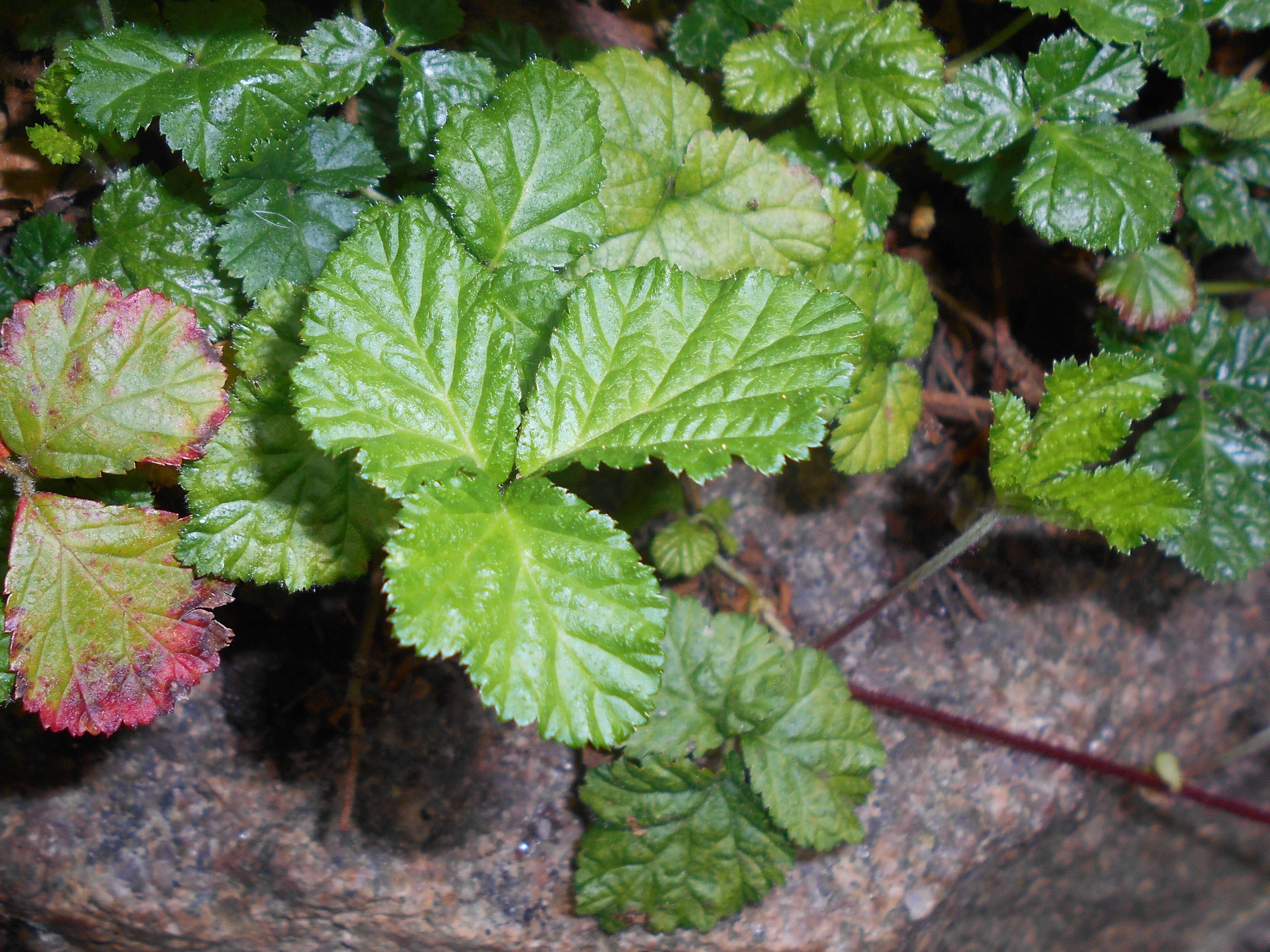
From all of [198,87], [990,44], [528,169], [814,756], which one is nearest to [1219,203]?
[990,44]

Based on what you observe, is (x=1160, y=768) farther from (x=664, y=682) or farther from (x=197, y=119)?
(x=197, y=119)

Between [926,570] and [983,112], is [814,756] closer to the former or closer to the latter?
[926,570]

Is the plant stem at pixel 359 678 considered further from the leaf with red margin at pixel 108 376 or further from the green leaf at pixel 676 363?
the green leaf at pixel 676 363

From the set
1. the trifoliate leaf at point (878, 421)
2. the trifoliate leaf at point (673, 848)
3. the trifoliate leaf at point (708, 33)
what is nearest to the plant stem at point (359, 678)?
the trifoliate leaf at point (673, 848)

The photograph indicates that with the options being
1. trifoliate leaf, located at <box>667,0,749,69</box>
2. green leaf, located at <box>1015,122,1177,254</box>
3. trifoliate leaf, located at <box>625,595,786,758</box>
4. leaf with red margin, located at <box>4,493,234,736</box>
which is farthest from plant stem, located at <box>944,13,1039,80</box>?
leaf with red margin, located at <box>4,493,234,736</box>

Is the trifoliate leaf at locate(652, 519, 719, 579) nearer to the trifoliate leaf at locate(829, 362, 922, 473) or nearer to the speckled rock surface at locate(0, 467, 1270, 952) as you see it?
the speckled rock surface at locate(0, 467, 1270, 952)

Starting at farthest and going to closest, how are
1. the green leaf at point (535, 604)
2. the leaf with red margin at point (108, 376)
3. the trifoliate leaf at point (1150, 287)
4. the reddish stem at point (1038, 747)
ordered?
the reddish stem at point (1038, 747) → the trifoliate leaf at point (1150, 287) → the leaf with red margin at point (108, 376) → the green leaf at point (535, 604)
